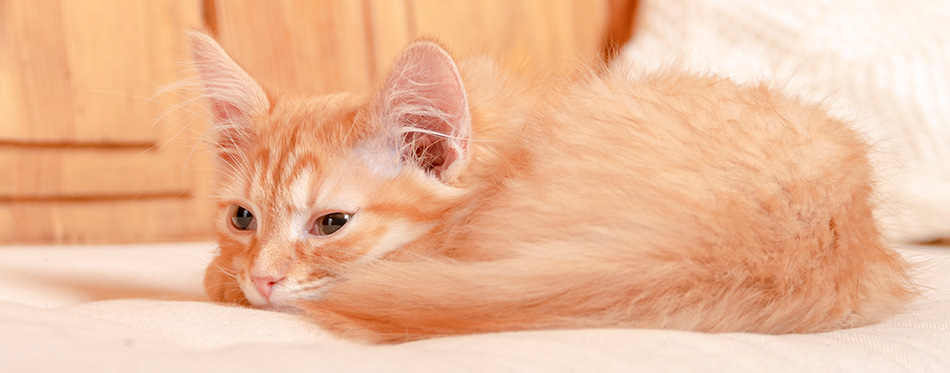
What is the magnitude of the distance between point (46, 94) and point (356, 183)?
1324mm

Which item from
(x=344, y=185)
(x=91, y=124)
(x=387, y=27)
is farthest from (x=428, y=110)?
(x=387, y=27)

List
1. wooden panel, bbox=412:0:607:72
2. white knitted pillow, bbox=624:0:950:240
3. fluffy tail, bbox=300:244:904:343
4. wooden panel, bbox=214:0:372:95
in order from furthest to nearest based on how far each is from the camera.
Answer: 1. wooden panel, bbox=412:0:607:72
2. wooden panel, bbox=214:0:372:95
3. white knitted pillow, bbox=624:0:950:240
4. fluffy tail, bbox=300:244:904:343

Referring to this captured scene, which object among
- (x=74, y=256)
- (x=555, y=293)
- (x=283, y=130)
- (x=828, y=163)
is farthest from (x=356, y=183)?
(x=74, y=256)

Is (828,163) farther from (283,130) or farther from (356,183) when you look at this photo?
(283,130)

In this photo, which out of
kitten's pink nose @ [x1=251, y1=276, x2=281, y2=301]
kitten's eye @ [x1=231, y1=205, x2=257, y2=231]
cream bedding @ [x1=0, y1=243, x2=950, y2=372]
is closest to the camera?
cream bedding @ [x1=0, y1=243, x2=950, y2=372]

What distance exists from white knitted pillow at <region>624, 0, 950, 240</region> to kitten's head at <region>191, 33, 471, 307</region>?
2.74 ft

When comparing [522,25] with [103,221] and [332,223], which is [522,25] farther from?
[332,223]

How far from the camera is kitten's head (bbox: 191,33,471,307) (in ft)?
3.29

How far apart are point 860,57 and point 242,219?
1719mm

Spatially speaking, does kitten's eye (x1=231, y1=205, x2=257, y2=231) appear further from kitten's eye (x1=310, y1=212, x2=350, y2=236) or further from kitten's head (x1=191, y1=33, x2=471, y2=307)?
kitten's eye (x1=310, y1=212, x2=350, y2=236)

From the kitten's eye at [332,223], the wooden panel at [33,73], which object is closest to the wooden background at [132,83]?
the wooden panel at [33,73]

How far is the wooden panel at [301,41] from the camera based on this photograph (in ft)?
7.29

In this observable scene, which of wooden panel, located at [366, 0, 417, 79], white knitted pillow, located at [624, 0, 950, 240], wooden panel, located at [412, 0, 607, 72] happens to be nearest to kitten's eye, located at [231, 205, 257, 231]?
white knitted pillow, located at [624, 0, 950, 240]

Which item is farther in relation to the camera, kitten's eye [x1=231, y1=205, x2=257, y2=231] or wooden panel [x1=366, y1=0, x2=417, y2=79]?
wooden panel [x1=366, y1=0, x2=417, y2=79]
